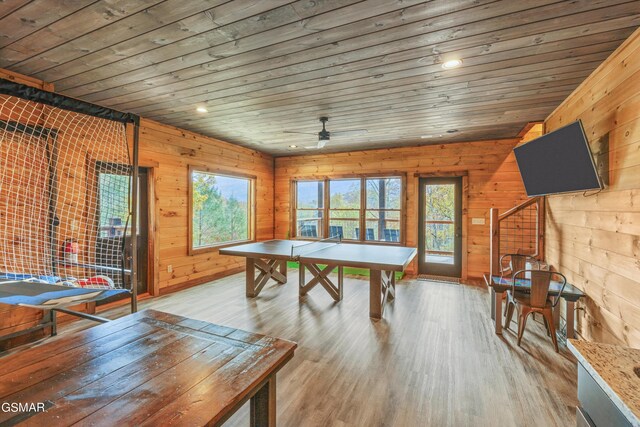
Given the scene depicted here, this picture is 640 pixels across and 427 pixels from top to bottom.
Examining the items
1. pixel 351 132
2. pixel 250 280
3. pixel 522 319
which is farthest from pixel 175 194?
pixel 522 319

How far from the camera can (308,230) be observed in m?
6.64

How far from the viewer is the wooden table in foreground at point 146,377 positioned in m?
0.90

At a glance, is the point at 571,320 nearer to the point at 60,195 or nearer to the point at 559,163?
the point at 559,163

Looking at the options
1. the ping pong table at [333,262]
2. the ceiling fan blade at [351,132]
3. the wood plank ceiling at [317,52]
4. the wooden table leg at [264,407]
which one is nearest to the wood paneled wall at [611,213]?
the wood plank ceiling at [317,52]

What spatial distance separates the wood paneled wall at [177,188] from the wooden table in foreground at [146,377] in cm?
306

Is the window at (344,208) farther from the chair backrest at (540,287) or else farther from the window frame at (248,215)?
the chair backrest at (540,287)

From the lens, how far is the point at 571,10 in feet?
5.70

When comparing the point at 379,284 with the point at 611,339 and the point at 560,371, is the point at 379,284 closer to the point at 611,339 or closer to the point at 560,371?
the point at 560,371

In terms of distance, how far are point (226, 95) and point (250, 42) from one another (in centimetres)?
116

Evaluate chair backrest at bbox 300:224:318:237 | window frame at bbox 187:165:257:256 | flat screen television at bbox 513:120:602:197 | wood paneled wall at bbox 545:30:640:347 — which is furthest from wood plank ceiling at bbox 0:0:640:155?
chair backrest at bbox 300:224:318:237

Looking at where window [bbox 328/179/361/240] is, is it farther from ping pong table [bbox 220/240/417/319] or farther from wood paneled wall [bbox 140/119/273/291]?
wood paneled wall [bbox 140/119/273/291]

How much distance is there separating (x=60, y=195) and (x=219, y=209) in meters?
2.42

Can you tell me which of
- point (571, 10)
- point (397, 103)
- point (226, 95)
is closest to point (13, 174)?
point (226, 95)

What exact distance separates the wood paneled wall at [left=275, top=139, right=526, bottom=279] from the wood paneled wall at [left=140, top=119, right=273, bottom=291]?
8.82ft
